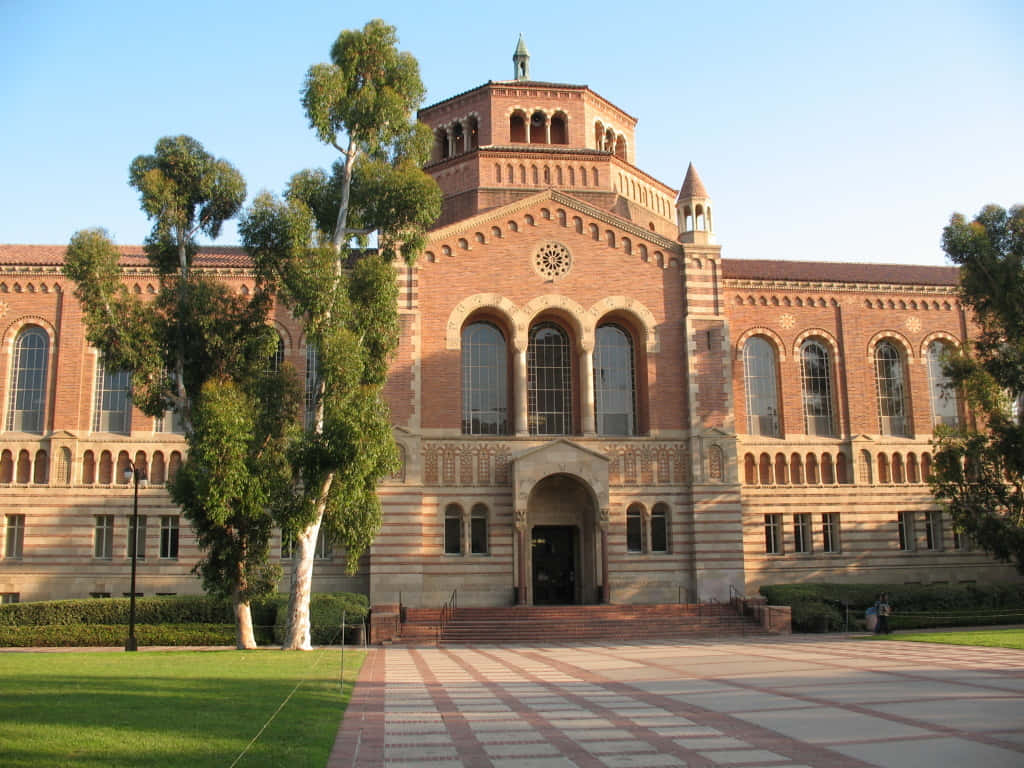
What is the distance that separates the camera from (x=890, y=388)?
43844 millimetres

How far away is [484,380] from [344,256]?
11955mm

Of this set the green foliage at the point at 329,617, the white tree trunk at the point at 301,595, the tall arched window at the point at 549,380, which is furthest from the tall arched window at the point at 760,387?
the white tree trunk at the point at 301,595

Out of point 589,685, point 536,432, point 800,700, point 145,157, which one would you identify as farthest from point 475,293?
point 800,700

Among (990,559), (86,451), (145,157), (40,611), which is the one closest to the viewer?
(145,157)

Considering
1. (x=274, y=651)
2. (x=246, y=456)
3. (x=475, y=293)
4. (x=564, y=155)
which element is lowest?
(x=274, y=651)

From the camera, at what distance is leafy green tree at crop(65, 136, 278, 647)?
86.0 ft

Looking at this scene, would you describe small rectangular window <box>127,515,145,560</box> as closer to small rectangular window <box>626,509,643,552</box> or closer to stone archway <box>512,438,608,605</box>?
stone archway <box>512,438,608,605</box>

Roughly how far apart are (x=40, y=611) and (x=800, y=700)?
27.1 meters

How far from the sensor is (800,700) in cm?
1586

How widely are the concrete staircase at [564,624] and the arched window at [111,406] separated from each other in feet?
47.3

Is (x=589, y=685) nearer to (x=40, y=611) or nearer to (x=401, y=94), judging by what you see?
(x=401, y=94)

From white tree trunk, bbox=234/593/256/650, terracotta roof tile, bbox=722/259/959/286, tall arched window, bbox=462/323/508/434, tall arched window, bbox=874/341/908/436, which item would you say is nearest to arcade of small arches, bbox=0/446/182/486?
white tree trunk, bbox=234/593/256/650

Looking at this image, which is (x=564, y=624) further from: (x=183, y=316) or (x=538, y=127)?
(x=538, y=127)

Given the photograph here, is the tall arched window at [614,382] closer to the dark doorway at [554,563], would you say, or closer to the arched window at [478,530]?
the dark doorway at [554,563]
